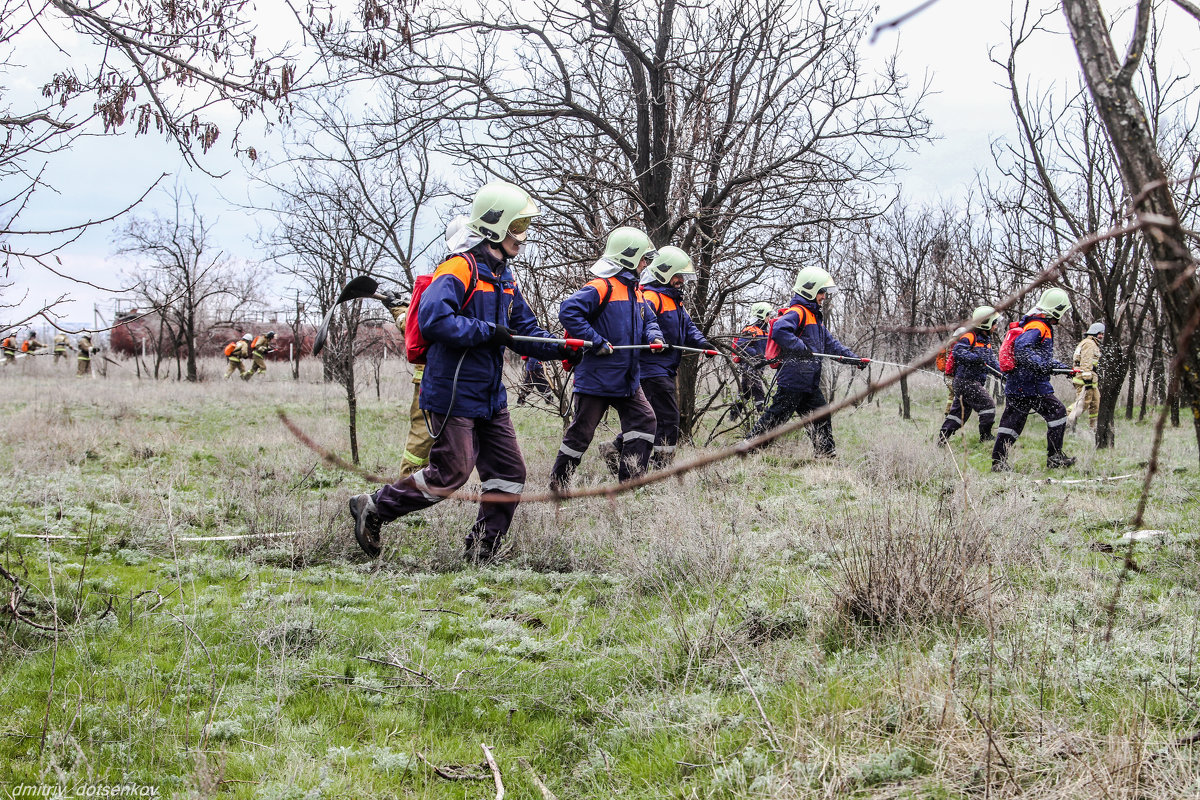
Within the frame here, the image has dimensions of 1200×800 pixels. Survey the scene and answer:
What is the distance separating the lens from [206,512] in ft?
20.4

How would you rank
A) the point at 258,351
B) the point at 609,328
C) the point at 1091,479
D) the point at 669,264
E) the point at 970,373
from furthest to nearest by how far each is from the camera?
the point at 258,351 < the point at 970,373 < the point at 669,264 < the point at 1091,479 < the point at 609,328

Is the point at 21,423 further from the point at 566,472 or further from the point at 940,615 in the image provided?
the point at 940,615

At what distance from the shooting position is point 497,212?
16.5 feet

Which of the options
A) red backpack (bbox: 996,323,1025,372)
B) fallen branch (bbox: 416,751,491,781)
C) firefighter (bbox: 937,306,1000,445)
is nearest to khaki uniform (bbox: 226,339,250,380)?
firefighter (bbox: 937,306,1000,445)

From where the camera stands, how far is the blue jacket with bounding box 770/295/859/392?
8898 millimetres

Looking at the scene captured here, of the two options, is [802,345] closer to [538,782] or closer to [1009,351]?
[1009,351]

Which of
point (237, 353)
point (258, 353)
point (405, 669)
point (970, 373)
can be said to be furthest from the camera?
point (258, 353)

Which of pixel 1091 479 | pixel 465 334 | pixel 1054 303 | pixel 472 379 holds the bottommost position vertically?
pixel 1091 479

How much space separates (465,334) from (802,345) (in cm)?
517

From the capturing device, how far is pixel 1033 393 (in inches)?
361

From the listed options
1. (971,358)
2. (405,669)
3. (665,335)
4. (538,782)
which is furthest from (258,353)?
(538,782)

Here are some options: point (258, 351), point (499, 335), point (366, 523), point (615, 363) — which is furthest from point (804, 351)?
point (258, 351)

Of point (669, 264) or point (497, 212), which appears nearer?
point (497, 212)

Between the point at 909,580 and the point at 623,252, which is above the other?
the point at 623,252
